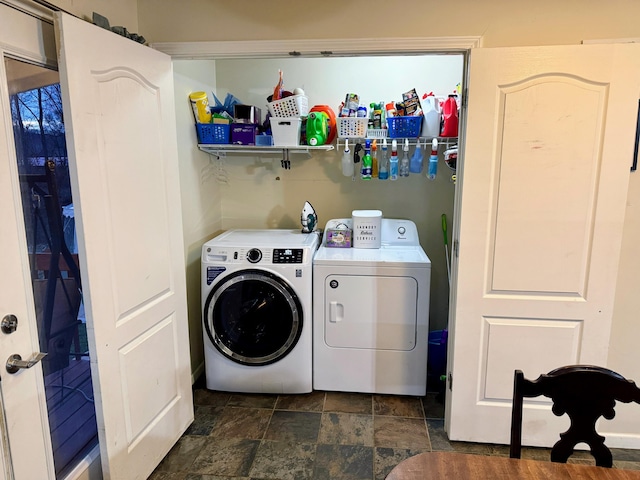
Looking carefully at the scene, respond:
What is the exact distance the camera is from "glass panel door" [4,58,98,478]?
1.40m

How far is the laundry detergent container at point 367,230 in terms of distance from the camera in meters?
2.74

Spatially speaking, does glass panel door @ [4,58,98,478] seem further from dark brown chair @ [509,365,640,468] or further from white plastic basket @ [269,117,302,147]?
dark brown chair @ [509,365,640,468]

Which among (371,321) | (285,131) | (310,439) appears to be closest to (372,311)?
(371,321)

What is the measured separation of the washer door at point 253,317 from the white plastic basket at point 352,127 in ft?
3.57

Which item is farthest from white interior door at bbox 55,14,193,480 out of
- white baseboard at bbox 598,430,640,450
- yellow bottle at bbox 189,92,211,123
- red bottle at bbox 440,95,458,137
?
white baseboard at bbox 598,430,640,450

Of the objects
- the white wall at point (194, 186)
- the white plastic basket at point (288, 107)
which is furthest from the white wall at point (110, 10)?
the white plastic basket at point (288, 107)

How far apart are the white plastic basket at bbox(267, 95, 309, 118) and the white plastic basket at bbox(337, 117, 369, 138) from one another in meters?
0.28

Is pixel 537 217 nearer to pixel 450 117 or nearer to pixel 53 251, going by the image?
pixel 450 117

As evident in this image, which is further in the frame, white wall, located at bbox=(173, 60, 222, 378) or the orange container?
the orange container

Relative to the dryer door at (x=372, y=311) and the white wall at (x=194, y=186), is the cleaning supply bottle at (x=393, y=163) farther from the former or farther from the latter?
the white wall at (x=194, y=186)

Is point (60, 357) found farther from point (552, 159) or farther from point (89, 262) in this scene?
point (552, 159)

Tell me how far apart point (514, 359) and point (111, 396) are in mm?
1855

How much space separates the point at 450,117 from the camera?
2.59 m

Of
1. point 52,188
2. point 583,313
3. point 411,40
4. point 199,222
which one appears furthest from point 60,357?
point 583,313
